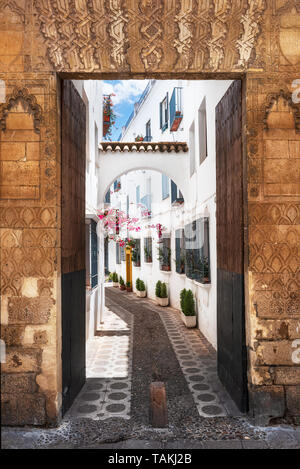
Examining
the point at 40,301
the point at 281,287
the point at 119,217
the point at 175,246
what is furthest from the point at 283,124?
the point at 119,217

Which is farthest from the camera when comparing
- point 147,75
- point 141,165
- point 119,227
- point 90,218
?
point 119,227

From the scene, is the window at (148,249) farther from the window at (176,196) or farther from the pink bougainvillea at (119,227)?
the window at (176,196)

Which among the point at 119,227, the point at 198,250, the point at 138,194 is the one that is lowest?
the point at 198,250

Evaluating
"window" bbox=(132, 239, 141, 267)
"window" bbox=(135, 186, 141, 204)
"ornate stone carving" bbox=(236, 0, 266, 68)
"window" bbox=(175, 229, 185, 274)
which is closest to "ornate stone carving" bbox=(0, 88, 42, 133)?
"ornate stone carving" bbox=(236, 0, 266, 68)

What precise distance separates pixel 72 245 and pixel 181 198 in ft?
23.5

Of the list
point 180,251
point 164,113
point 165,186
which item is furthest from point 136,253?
point 164,113

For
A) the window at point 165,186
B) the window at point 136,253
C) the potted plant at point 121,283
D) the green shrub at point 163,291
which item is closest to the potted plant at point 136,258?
the window at point 136,253

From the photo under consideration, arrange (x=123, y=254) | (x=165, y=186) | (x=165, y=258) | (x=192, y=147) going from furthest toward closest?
(x=123, y=254), (x=165, y=186), (x=165, y=258), (x=192, y=147)

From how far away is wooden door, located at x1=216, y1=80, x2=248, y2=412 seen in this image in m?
4.38

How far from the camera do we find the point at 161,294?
13.5 m

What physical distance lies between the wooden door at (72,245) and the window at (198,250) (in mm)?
3435

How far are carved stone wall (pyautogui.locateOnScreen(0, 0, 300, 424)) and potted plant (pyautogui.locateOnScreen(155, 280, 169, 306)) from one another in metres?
9.32

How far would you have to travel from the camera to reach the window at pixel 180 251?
11383mm
